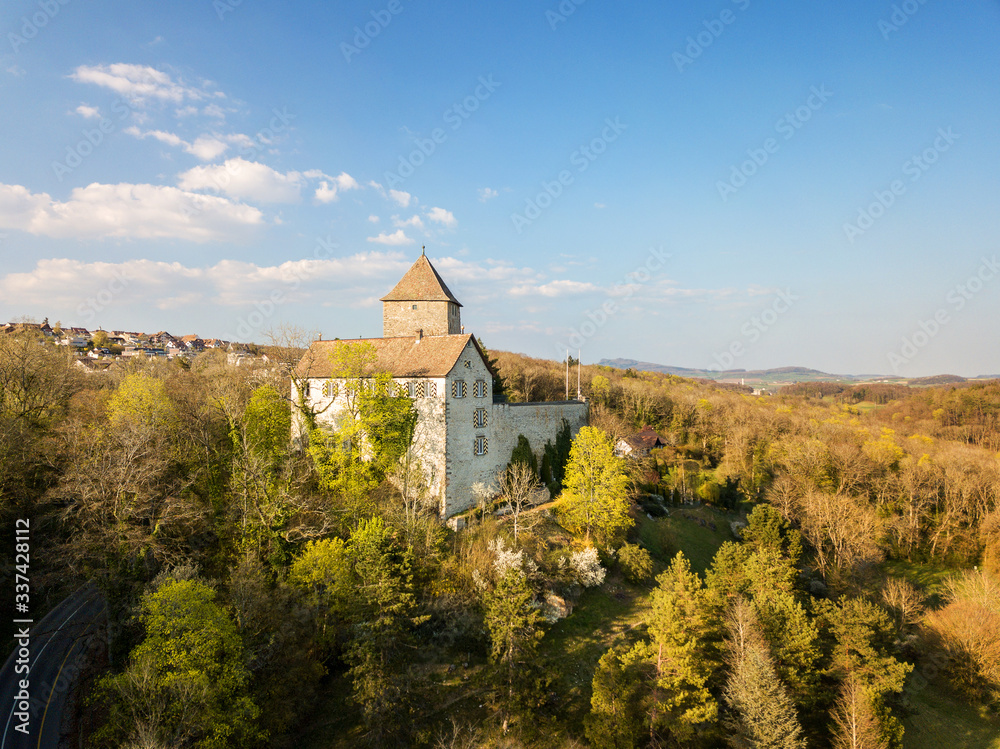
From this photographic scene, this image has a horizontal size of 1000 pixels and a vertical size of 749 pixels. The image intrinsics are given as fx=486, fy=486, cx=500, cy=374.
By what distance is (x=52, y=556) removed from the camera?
22.7 metres

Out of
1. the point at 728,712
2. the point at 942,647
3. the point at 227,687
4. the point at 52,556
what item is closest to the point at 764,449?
the point at 942,647

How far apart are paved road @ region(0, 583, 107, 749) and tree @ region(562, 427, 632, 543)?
85.2ft

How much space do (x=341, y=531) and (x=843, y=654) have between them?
26.7m

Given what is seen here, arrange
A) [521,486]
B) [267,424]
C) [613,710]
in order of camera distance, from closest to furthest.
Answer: [613,710]
[267,424]
[521,486]

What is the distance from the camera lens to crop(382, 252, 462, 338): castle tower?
3866 cm

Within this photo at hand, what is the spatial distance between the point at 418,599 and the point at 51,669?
1629 cm

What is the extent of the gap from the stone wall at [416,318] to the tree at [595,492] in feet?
46.9

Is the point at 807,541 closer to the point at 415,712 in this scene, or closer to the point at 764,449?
the point at 764,449

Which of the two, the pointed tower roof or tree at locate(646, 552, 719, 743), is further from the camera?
the pointed tower roof

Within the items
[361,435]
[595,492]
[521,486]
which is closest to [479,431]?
[521,486]

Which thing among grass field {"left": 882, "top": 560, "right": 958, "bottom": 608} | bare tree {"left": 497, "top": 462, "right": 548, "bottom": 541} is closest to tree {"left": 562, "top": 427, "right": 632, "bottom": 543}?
bare tree {"left": 497, "top": 462, "right": 548, "bottom": 541}

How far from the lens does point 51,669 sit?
854 inches

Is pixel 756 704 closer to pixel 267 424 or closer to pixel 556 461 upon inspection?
pixel 556 461

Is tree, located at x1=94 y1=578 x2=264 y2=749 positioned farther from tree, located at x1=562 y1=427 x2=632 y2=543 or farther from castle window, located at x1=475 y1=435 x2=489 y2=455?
tree, located at x1=562 y1=427 x2=632 y2=543
